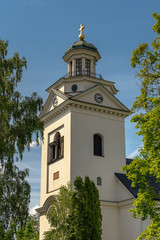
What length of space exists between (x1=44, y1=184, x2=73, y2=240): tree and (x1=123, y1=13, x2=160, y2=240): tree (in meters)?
6.08

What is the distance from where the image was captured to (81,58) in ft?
94.5

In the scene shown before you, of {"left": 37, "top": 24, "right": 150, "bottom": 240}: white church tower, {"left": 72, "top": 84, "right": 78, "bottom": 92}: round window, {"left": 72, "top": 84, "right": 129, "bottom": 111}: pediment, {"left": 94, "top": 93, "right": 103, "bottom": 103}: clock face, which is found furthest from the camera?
{"left": 72, "top": 84, "right": 78, "bottom": 92}: round window

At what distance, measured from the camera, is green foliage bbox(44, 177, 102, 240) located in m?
20.2

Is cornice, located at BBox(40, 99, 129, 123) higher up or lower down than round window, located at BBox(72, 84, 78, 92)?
lower down

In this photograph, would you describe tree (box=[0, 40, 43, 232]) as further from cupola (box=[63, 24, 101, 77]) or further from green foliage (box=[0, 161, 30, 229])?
cupola (box=[63, 24, 101, 77])

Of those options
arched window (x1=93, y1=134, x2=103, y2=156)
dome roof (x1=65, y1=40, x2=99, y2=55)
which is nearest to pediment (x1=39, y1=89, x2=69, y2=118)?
arched window (x1=93, y1=134, x2=103, y2=156)

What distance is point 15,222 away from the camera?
61.9ft

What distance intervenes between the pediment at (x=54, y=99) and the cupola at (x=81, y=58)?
2.07m

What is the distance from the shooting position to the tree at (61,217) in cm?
2053

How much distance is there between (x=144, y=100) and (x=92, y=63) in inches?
536

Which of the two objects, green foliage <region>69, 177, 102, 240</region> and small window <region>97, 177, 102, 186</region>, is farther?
small window <region>97, 177, 102, 186</region>

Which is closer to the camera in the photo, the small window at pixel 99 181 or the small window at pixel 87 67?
the small window at pixel 99 181

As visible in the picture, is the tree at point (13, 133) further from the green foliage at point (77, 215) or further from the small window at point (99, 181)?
the small window at point (99, 181)

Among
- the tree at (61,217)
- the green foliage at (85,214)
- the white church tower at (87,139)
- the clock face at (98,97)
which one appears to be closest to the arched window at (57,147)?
the white church tower at (87,139)
